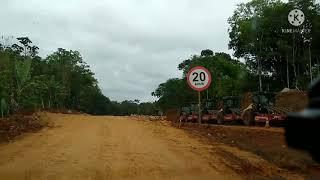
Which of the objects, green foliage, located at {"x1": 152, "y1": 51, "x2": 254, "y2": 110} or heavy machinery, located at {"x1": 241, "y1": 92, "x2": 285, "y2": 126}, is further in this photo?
green foliage, located at {"x1": 152, "y1": 51, "x2": 254, "y2": 110}

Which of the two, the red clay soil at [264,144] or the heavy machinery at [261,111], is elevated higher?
the heavy machinery at [261,111]

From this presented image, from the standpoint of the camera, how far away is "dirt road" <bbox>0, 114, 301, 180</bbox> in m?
10.7

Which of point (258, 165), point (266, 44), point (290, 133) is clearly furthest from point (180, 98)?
point (290, 133)

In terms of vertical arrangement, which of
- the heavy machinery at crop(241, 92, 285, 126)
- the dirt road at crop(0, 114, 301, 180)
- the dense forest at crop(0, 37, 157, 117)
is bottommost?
the dirt road at crop(0, 114, 301, 180)

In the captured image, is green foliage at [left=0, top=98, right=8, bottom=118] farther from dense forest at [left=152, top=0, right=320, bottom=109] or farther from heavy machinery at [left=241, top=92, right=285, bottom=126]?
dense forest at [left=152, top=0, right=320, bottom=109]

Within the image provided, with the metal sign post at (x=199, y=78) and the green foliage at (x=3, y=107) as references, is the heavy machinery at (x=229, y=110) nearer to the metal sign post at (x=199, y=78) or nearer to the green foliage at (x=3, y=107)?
the metal sign post at (x=199, y=78)

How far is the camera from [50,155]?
13172 mm

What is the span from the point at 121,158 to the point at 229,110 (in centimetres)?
2010

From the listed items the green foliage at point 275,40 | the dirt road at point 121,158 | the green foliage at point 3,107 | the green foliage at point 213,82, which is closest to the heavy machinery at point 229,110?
the dirt road at point 121,158

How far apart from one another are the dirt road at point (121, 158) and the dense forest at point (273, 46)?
1357 inches

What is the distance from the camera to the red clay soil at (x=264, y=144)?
1172cm

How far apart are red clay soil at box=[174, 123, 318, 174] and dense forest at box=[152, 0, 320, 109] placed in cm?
3003

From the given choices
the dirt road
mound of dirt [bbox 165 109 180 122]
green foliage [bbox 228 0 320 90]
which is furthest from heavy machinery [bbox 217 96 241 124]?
green foliage [bbox 228 0 320 90]

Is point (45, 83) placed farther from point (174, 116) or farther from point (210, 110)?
point (210, 110)
